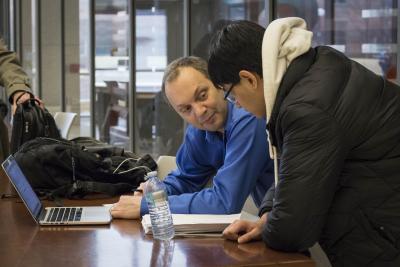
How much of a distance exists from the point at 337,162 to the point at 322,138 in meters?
0.08

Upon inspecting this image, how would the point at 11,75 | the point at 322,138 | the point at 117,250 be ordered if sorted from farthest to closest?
the point at 11,75 → the point at 117,250 → the point at 322,138

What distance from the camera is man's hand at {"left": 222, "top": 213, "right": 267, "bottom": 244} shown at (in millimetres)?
1938

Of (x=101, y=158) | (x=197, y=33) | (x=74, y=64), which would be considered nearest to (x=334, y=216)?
(x=101, y=158)

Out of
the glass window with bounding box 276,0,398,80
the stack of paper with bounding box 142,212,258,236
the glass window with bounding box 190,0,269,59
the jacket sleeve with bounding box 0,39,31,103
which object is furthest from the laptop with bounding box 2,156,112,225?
the glass window with bounding box 190,0,269,59

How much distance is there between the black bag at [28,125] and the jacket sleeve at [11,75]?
22 cm

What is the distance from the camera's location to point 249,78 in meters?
1.86

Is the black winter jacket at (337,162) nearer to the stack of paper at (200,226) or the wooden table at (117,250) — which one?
the wooden table at (117,250)

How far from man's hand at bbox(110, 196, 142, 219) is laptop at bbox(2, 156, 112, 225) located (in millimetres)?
29

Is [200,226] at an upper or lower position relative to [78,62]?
lower

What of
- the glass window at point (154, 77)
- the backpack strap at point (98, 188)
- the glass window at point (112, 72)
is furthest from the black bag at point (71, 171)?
the glass window at point (112, 72)

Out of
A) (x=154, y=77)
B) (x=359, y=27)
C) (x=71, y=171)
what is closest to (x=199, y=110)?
(x=71, y=171)

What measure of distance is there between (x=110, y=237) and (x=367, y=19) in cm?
244

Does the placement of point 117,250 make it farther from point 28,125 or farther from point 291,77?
point 28,125

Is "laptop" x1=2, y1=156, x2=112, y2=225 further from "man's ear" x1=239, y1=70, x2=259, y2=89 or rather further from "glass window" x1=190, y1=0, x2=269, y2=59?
"glass window" x1=190, y1=0, x2=269, y2=59
